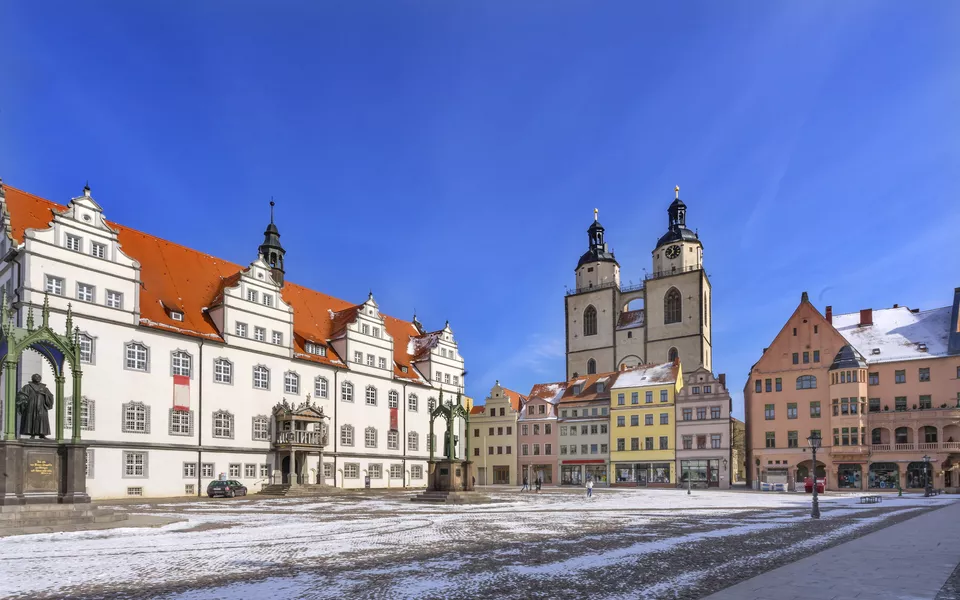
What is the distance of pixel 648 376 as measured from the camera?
239ft

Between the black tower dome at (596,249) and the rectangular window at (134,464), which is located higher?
the black tower dome at (596,249)

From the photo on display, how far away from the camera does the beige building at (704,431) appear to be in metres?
65.6

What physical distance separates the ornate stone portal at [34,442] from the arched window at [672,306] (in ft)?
259

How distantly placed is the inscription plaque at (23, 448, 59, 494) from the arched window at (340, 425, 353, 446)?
36750mm

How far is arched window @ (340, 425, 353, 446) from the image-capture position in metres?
57.2

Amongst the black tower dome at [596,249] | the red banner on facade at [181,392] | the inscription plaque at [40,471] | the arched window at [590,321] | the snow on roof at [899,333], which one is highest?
the black tower dome at [596,249]

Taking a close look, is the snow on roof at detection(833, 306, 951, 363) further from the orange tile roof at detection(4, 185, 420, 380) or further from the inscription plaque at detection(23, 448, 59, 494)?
the inscription plaque at detection(23, 448, 59, 494)

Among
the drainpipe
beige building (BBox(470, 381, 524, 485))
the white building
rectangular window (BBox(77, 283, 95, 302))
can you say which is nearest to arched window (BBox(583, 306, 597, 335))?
beige building (BBox(470, 381, 524, 485))

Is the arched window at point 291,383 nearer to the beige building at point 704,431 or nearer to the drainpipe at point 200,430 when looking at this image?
the drainpipe at point 200,430

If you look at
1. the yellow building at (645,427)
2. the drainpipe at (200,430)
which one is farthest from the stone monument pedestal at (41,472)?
the yellow building at (645,427)

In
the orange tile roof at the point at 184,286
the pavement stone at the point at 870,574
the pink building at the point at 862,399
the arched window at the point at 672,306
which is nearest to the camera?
the pavement stone at the point at 870,574

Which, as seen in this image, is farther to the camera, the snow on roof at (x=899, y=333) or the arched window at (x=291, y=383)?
the snow on roof at (x=899, y=333)

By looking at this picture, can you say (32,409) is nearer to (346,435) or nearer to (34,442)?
(34,442)

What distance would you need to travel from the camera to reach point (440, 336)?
71.2 metres
